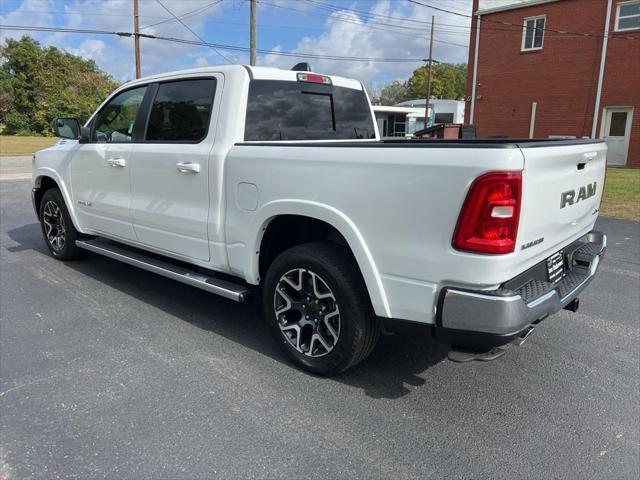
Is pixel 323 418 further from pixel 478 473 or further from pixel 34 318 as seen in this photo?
pixel 34 318

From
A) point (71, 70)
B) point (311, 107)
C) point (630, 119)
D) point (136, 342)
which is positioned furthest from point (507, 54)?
point (71, 70)

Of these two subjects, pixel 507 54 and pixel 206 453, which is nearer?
pixel 206 453

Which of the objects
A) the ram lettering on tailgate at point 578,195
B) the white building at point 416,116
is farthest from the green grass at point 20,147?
the ram lettering on tailgate at point 578,195

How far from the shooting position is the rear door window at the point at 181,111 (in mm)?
3885

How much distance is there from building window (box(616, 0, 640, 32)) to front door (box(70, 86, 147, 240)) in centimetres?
2168

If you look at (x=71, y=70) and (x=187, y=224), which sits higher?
(x=71, y=70)

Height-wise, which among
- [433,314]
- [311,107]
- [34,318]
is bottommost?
[34,318]

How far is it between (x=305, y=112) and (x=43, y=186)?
366 centimetres

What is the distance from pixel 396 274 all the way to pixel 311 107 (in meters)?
2.01

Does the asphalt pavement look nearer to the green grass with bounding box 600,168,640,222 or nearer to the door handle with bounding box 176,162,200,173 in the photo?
the door handle with bounding box 176,162,200,173

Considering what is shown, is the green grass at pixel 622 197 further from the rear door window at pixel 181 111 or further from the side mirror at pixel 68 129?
the side mirror at pixel 68 129


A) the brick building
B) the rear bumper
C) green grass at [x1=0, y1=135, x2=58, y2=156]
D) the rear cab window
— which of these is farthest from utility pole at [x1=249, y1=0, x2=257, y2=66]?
the rear bumper

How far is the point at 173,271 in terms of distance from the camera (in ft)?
13.6

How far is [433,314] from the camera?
2.71 m
